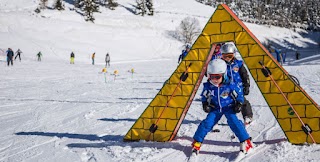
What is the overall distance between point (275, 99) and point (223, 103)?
1.03 metres

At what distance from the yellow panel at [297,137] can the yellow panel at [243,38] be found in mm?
1624

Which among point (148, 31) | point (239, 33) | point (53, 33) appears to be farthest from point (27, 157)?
point (148, 31)

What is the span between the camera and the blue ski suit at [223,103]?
4.53 metres

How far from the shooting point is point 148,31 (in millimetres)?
63656

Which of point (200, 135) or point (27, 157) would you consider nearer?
point (200, 135)

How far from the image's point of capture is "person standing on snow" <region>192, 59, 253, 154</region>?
4469 mm

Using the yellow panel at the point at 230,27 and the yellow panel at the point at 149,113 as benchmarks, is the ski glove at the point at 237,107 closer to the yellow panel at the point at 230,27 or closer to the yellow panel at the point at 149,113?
the yellow panel at the point at 230,27

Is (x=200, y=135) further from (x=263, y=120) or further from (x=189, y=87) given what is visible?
(x=263, y=120)

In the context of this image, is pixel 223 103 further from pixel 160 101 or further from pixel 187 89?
pixel 160 101

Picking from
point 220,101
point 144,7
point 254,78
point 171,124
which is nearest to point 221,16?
point 254,78

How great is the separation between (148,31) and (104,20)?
9925 mm

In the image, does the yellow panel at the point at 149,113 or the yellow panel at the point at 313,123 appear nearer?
the yellow panel at the point at 313,123

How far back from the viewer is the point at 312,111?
473 cm

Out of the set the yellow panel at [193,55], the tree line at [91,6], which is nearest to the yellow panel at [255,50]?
the yellow panel at [193,55]
